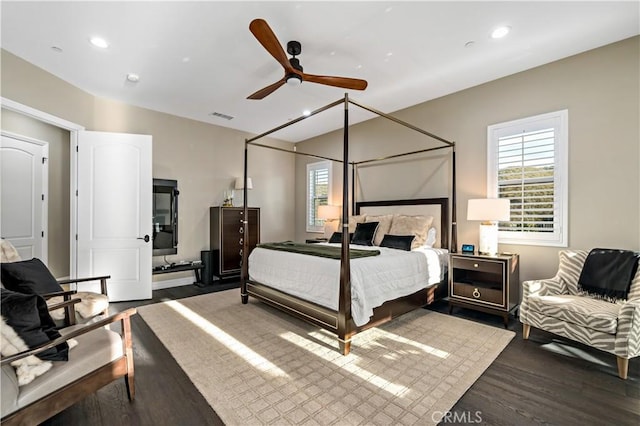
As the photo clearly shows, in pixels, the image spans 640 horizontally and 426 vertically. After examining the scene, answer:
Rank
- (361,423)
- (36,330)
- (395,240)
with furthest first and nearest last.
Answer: (395,240) < (361,423) < (36,330)

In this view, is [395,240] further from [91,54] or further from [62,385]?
[91,54]

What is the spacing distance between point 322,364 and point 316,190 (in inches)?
181

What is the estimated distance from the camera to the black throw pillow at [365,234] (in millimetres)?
4589

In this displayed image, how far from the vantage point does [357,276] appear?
280cm

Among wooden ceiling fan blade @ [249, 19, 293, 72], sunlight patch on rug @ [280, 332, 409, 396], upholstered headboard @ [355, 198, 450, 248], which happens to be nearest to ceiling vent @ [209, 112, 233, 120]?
wooden ceiling fan blade @ [249, 19, 293, 72]

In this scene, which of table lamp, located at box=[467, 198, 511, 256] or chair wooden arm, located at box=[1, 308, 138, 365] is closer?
chair wooden arm, located at box=[1, 308, 138, 365]

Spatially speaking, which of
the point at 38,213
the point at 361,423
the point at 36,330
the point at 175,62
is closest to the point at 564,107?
the point at 361,423

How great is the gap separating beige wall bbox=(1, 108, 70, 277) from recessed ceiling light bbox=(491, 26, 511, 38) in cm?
611

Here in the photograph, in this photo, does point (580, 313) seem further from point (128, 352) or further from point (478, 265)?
point (128, 352)

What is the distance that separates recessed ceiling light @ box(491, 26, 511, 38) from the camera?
112 inches

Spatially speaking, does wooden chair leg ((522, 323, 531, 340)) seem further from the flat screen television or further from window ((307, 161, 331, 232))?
the flat screen television

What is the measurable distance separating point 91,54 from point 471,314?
18.0ft

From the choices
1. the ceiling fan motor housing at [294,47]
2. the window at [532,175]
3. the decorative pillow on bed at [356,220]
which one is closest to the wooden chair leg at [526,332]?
the window at [532,175]

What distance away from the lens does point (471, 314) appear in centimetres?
379
